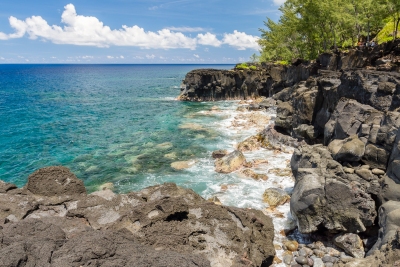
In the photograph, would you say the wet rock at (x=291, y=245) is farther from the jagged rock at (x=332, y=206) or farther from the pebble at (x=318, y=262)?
the pebble at (x=318, y=262)

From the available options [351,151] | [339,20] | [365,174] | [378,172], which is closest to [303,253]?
[365,174]

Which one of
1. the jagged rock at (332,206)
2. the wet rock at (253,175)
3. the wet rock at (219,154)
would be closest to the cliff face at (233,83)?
the wet rock at (219,154)

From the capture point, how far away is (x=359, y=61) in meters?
37.0

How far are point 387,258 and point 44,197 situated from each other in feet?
47.5

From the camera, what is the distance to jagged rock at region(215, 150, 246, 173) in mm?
29141

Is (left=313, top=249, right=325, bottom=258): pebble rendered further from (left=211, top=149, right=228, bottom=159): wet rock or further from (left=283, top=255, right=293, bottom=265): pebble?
(left=211, top=149, right=228, bottom=159): wet rock

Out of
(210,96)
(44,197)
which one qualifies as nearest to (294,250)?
(44,197)

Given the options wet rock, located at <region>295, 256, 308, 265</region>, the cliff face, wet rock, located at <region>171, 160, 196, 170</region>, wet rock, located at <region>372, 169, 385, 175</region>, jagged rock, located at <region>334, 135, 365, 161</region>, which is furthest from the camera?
the cliff face

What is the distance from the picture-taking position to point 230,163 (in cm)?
2950

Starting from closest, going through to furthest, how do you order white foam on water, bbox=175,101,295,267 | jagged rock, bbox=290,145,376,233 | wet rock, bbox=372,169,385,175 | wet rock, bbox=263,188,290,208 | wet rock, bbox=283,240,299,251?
1. jagged rock, bbox=290,145,376,233
2. wet rock, bbox=283,240,299,251
3. wet rock, bbox=372,169,385,175
4. white foam on water, bbox=175,101,295,267
5. wet rock, bbox=263,188,290,208

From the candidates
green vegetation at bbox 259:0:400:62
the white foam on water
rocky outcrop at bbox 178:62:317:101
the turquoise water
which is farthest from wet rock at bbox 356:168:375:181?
rocky outcrop at bbox 178:62:317:101

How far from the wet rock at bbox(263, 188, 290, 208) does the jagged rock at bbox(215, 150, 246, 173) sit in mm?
6665

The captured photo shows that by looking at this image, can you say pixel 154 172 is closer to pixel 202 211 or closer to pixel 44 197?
pixel 44 197

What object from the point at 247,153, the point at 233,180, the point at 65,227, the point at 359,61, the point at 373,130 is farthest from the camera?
the point at 359,61
